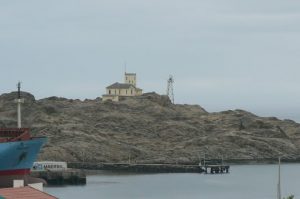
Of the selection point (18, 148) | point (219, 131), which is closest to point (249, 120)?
point (219, 131)

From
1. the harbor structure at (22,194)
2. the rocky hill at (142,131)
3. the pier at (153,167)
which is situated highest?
the rocky hill at (142,131)

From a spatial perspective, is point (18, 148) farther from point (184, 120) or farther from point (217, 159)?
point (184, 120)

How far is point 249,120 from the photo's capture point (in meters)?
174

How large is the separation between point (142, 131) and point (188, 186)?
136 ft

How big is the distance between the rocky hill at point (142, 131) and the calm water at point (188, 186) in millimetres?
6839

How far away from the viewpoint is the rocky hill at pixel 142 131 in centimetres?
14512

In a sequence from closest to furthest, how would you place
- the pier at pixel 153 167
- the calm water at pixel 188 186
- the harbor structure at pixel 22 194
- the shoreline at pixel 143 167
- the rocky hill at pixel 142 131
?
the harbor structure at pixel 22 194, the calm water at pixel 188 186, the shoreline at pixel 143 167, the pier at pixel 153 167, the rocky hill at pixel 142 131

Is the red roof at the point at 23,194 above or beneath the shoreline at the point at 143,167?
above

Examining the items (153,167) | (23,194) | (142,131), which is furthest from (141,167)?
(23,194)

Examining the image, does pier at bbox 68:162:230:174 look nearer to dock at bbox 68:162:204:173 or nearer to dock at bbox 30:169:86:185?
dock at bbox 68:162:204:173

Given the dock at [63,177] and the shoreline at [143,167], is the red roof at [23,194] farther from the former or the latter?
the shoreline at [143,167]

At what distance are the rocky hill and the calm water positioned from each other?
6839mm

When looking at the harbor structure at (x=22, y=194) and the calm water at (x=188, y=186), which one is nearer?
the harbor structure at (x=22, y=194)

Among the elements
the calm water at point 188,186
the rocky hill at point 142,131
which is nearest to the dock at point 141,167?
the calm water at point 188,186
